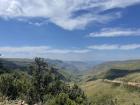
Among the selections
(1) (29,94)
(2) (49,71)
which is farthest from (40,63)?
(1) (29,94)

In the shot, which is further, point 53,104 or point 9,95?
point 9,95

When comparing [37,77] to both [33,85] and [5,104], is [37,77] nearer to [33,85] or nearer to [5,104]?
[33,85]

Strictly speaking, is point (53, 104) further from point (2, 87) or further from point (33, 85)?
point (2, 87)

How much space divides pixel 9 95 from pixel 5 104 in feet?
180

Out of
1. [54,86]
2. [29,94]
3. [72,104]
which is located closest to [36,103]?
[29,94]

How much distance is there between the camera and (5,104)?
142875 millimetres

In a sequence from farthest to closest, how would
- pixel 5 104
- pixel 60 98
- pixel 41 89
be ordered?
pixel 41 89 → pixel 60 98 → pixel 5 104

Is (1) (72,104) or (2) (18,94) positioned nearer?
(1) (72,104)

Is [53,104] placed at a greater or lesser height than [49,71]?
lesser

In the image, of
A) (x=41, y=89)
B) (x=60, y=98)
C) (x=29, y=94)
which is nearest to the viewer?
(x=60, y=98)

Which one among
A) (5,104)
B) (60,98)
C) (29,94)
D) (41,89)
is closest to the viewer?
(5,104)

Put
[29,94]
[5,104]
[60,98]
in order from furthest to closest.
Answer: [29,94], [60,98], [5,104]

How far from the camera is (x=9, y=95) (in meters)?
197

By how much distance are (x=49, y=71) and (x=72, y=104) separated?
167ft
